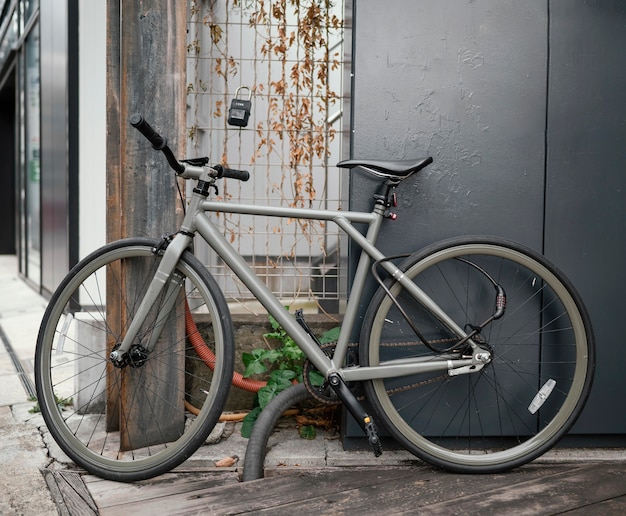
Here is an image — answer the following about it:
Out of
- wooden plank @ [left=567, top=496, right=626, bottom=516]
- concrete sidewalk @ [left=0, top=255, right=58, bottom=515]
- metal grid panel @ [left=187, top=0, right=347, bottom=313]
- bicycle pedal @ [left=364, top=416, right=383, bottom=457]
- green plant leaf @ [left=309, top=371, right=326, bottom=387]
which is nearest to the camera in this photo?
wooden plank @ [left=567, top=496, right=626, bottom=516]

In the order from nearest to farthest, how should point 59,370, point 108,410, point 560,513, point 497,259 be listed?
point 560,513, point 497,259, point 108,410, point 59,370

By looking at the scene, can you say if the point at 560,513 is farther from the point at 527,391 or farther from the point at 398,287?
the point at 398,287

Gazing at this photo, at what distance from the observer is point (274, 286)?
11.6 ft

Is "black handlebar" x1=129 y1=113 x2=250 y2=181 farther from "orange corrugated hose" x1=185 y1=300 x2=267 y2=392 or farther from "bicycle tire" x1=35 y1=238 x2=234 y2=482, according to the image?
"orange corrugated hose" x1=185 y1=300 x2=267 y2=392

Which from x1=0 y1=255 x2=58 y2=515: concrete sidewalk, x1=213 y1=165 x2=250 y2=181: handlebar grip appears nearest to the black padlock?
x1=213 y1=165 x2=250 y2=181: handlebar grip

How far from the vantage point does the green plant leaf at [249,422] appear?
3.18m

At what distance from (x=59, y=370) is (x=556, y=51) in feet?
11.1

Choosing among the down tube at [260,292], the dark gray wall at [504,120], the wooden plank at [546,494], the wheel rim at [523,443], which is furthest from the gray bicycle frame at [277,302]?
the wooden plank at [546,494]

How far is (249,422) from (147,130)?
1473mm

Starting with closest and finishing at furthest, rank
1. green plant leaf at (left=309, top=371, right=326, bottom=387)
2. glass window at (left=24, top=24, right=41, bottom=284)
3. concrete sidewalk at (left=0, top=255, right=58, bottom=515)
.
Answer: concrete sidewalk at (left=0, top=255, right=58, bottom=515)
green plant leaf at (left=309, top=371, right=326, bottom=387)
glass window at (left=24, top=24, right=41, bottom=284)

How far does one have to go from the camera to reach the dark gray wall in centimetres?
296

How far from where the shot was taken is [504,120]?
9.78 feet

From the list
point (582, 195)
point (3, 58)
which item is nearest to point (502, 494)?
point (582, 195)

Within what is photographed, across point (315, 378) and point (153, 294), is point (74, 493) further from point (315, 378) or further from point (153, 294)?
point (315, 378)
